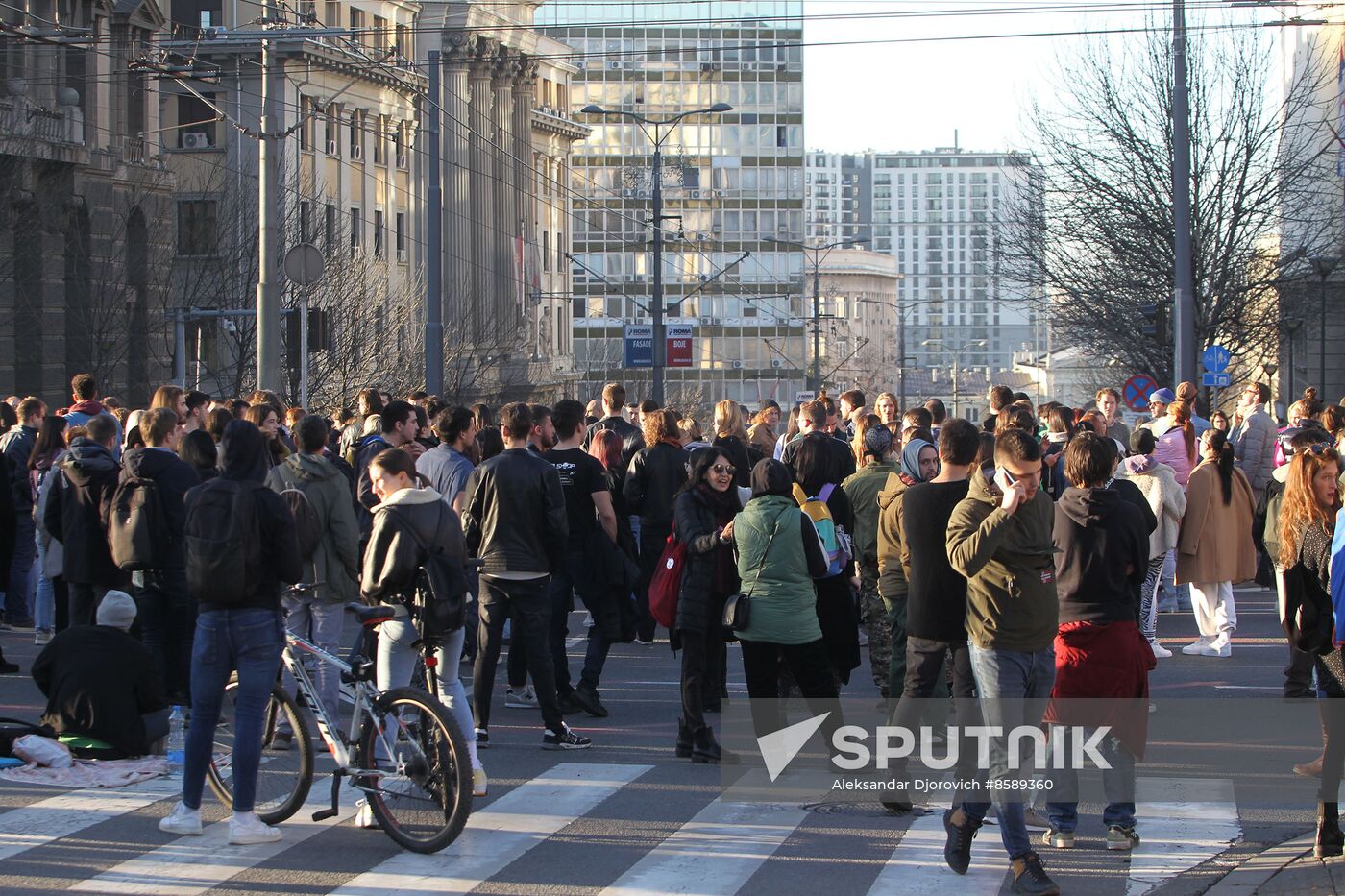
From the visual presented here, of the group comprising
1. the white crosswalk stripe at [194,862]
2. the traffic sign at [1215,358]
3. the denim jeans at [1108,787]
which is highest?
the traffic sign at [1215,358]

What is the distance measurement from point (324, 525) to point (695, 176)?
91.2 meters

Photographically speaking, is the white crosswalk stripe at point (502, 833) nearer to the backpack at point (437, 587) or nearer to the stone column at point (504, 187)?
the backpack at point (437, 587)

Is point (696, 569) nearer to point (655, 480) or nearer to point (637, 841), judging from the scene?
point (637, 841)

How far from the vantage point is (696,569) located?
973cm

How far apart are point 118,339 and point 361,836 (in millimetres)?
32742

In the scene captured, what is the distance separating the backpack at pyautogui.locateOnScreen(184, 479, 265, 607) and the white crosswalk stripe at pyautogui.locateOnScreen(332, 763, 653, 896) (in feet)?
4.48

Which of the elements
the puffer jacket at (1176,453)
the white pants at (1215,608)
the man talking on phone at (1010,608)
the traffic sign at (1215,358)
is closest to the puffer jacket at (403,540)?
the man talking on phone at (1010,608)

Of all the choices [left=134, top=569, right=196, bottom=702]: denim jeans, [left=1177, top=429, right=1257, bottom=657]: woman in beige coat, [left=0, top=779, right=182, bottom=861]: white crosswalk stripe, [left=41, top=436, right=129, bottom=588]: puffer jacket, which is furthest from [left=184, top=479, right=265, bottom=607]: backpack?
[left=1177, top=429, right=1257, bottom=657]: woman in beige coat

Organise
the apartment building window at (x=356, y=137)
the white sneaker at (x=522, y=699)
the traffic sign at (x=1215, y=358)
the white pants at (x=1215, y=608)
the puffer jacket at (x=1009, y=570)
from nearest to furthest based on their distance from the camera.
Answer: the puffer jacket at (x=1009, y=570) → the white sneaker at (x=522, y=699) → the white pants at (x=1215, y=608) → the traffic sign at (x=1215, y=358) → the apartment building window at (x=356, y=137)

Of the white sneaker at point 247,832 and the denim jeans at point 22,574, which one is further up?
the denim jeans at point 22,574

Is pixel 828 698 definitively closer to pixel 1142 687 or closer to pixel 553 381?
pixel 1142 687

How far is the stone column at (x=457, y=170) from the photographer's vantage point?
57812 mm

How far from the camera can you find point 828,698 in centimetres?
946

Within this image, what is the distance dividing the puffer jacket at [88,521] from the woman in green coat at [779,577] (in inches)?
180
